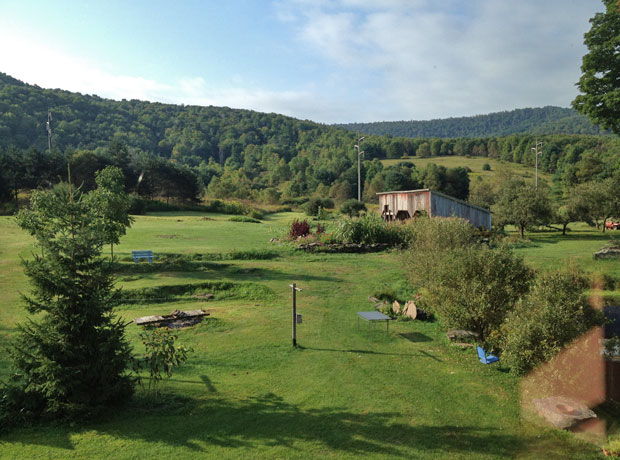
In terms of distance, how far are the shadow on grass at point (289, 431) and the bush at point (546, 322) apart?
2340 mm

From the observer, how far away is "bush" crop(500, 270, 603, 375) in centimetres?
810

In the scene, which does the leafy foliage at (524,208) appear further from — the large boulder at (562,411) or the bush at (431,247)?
the large boulder at (562,411)

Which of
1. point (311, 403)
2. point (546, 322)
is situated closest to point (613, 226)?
point (546, 322)

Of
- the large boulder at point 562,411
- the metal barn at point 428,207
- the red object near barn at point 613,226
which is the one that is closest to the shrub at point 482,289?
the large boulder at point 562,411

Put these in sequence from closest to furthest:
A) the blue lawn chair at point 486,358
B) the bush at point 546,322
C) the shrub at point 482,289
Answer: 1. the bush at point 546,322
2. the blue lawn chair at point 486,358
3. the shrub at point 482,289

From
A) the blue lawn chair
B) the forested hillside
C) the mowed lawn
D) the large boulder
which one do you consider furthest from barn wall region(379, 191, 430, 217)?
the large boulder

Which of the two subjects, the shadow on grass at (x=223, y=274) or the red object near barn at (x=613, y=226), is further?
the red object near barn at (x=613, y=226)

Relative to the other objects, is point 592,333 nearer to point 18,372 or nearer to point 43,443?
point 43,443

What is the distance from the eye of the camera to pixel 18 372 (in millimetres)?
6996

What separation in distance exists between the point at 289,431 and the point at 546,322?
5400mm

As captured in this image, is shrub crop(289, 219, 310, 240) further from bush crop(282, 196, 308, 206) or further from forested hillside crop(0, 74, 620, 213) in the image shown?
bush crop(282, 196, 308, 206)

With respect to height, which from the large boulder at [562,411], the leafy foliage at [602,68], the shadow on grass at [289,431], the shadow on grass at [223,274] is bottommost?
the shadow on grass at [289,431]

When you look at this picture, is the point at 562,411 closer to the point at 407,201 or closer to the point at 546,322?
the point at 546,322

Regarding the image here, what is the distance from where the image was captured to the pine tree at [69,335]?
6.75m
